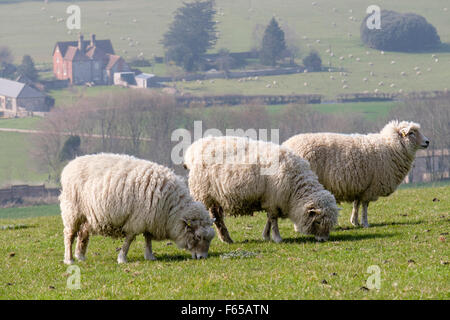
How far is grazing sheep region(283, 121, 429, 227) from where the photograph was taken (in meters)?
15.4

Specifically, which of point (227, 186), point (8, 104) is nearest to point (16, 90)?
point (8, 104)

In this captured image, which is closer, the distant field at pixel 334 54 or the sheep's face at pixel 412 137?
the sheep's face at pixel 412 137

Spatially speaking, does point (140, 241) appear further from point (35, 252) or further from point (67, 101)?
point (67, 101)

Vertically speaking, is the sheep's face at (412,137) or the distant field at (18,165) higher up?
the sheep's face at (412,137)

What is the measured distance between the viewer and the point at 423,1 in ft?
639

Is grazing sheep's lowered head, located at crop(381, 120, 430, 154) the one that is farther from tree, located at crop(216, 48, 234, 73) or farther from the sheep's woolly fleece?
tree, located at crop(216, 48, 234, 73)

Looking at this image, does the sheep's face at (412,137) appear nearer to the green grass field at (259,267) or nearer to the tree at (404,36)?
the green grass field at (259,267)

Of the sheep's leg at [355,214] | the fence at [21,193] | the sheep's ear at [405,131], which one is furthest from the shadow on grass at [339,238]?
the fence at [21,193]

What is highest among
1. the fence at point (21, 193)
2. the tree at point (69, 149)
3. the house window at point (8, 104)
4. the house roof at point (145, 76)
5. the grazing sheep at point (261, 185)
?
the house roof at point (145, 76)

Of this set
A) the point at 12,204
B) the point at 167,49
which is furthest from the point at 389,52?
the point at 12,204

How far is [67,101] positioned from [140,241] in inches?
5333

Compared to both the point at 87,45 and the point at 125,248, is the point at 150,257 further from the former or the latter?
the point at 87,45

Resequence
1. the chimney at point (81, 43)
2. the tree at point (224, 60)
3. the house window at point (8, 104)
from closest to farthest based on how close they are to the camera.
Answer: the house window at point (8, 104) < the tree at point (224, 60) < the chimney at point (81, 43)

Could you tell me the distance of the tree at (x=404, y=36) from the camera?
568ft
